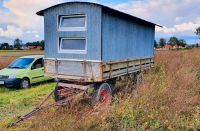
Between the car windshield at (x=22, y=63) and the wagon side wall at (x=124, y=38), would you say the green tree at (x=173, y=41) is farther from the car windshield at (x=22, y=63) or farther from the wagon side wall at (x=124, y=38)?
the car windshield at (x=22, y=63)

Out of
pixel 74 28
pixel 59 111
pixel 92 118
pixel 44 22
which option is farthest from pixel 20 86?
pixel 92 118

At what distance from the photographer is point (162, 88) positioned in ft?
26.1

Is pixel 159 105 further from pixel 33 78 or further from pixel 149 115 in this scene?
pixel 33 78

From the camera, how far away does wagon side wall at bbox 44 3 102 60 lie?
792cm

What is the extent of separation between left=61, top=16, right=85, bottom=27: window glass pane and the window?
0.46 meters

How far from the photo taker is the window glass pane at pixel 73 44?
831cm

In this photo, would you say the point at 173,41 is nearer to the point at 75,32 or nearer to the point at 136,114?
the point at 75,32

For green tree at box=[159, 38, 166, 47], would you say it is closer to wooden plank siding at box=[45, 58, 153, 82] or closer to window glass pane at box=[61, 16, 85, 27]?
wooden plank siding at box=[45, 58, 153, 82]

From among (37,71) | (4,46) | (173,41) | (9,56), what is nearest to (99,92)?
(37,71)

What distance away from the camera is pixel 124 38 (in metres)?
9.57

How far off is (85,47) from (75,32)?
59cm

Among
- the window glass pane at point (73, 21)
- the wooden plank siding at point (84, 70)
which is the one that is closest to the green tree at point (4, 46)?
the wooden plank siding at point (84, 70)

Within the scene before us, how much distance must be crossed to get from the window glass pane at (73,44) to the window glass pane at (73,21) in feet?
1.63

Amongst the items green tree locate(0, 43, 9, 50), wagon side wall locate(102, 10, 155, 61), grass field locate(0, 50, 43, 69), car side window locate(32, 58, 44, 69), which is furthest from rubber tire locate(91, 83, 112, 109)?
green tree locate(0, 43, 9, 50)
